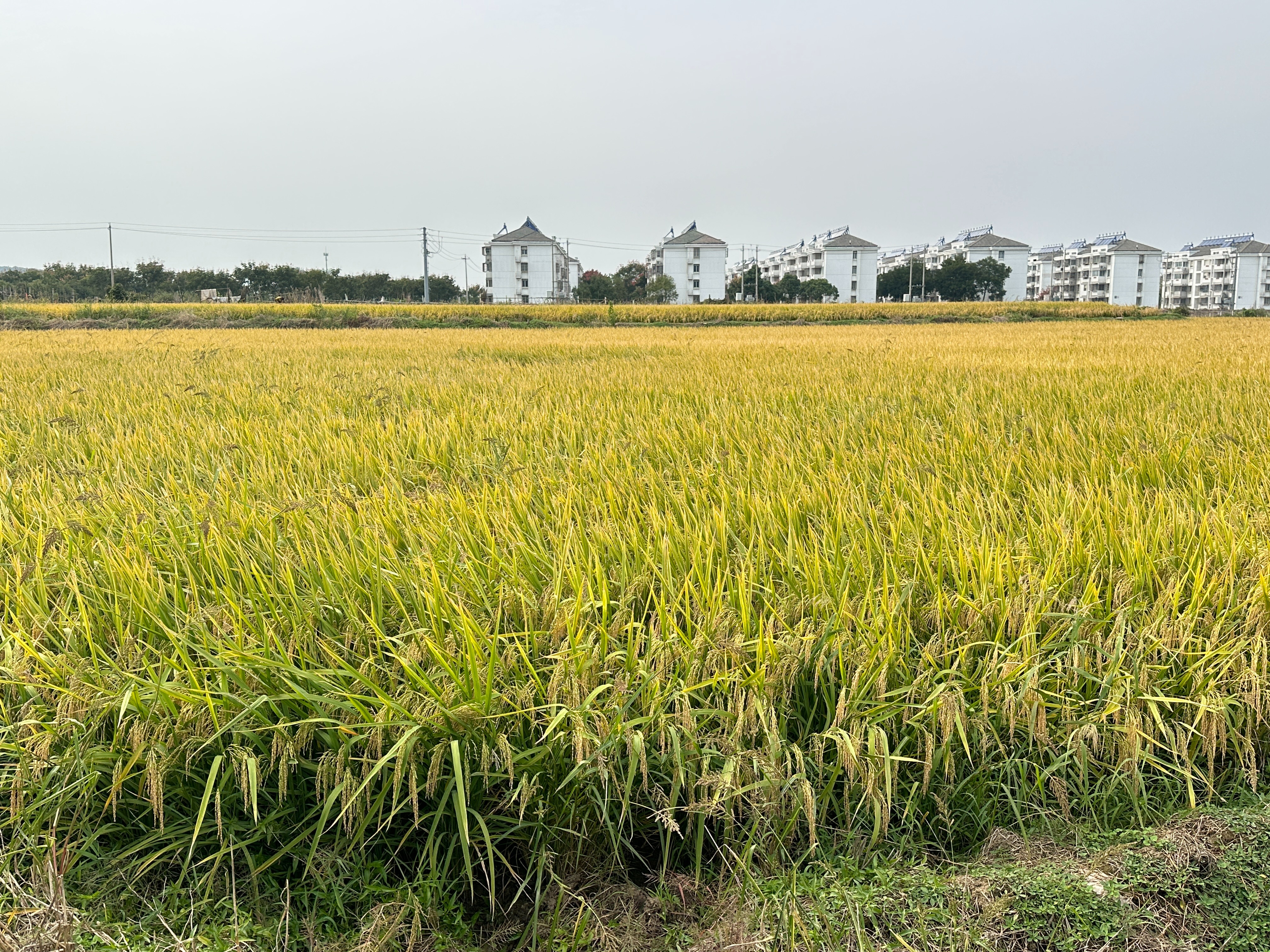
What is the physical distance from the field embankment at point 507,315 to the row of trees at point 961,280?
3471 cm

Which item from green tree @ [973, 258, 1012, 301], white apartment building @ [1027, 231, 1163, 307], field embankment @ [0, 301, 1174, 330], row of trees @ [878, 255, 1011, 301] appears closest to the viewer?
field embankment @ [0, 301, 1174, 330]

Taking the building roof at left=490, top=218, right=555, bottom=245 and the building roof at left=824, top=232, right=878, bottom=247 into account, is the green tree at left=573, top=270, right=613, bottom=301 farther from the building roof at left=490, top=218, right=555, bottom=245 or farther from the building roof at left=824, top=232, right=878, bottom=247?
the building roof at left=824, top=232, right=878, bottom=247

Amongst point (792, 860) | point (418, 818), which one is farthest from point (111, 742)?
point (792, 860)

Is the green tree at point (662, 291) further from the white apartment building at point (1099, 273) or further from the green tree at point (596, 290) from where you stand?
the white apartment building at point (1099, 273)

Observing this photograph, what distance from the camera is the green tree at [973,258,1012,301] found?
221 feet

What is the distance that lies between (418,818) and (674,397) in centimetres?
386

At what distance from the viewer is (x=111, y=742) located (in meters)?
1.22

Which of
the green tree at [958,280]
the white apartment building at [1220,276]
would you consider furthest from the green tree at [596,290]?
the white apartment building at [1220,276]

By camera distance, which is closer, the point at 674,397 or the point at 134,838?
the point at 134,838

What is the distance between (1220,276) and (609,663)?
375 ft

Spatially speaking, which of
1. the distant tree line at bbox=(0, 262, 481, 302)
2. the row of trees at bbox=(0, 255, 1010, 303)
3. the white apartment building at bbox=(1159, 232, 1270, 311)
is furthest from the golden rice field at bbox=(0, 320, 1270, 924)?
the white apartment building at bbox=(1159, 232, 1270, 311)

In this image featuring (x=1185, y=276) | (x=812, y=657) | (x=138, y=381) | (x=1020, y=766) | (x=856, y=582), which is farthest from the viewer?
(x=1185, y=276)

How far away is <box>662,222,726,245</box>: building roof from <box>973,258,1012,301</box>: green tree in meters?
22.8

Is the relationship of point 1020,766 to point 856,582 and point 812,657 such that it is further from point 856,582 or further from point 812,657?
point 856,582
